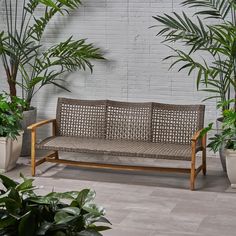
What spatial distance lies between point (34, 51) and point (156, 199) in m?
2.62

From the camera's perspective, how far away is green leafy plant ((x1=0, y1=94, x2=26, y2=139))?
5965mm

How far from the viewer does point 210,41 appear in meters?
6.04

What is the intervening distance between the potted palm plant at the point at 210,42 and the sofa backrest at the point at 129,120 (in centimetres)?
36

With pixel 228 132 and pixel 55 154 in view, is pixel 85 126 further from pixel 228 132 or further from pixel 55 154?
pixel 228 132

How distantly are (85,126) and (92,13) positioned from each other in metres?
1.30

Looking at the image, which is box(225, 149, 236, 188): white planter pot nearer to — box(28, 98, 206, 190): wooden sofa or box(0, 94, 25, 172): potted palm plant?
box(28, 98, 206, 190): wooden sofa

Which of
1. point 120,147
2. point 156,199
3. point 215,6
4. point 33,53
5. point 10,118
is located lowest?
point 156,199

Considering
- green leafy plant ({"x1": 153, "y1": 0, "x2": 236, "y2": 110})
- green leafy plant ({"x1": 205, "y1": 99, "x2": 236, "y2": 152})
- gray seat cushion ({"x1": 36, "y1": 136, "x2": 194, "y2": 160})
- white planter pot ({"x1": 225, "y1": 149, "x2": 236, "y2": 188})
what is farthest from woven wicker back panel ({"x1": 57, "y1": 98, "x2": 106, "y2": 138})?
white planter pot ({"x1": 225, "y1": 149, "x2": 236, "y2": 188})

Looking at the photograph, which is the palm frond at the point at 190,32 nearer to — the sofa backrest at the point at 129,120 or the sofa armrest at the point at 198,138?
the sofa backrest at the point at 129,120

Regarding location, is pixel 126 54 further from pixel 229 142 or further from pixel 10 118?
pixel 229 142

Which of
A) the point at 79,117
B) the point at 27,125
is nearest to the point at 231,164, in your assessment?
the point at 79,117

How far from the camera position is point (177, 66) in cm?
677

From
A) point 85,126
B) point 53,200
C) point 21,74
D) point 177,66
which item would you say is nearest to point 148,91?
point 177,66

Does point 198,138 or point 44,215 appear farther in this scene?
point 198,138
